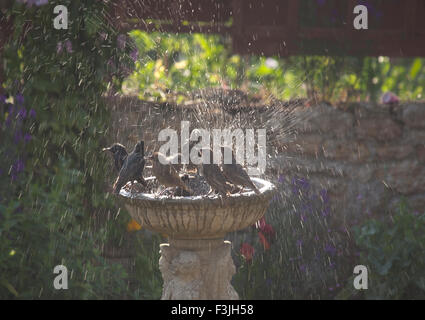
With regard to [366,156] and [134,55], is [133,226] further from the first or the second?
[366,156]

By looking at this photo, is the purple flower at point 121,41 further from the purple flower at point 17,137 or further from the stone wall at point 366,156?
the stone wall at point 366,156

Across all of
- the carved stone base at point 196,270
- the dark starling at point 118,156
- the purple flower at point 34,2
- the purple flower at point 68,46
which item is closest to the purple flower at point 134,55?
the purple flower at point 68,46

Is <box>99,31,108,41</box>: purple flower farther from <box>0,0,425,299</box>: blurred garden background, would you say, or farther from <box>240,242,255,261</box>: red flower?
<box>240,242,255,261</box>: red flower

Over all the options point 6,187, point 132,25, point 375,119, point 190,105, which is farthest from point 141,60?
point 375,119

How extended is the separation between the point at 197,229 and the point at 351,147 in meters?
2.65

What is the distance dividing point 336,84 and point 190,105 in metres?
1.48

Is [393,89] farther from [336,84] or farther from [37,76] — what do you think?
[37,76]

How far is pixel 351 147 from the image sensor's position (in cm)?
545

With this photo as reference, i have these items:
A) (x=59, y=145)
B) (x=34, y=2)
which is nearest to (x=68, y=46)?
(x=34, y=2)

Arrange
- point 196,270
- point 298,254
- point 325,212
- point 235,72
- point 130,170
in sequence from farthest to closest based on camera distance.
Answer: point 235,72, point 325,212, point 298,254, point 196,270, point 130,170

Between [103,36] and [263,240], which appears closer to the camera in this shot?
[263,240]

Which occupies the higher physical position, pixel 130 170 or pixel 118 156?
pixel 118 156
